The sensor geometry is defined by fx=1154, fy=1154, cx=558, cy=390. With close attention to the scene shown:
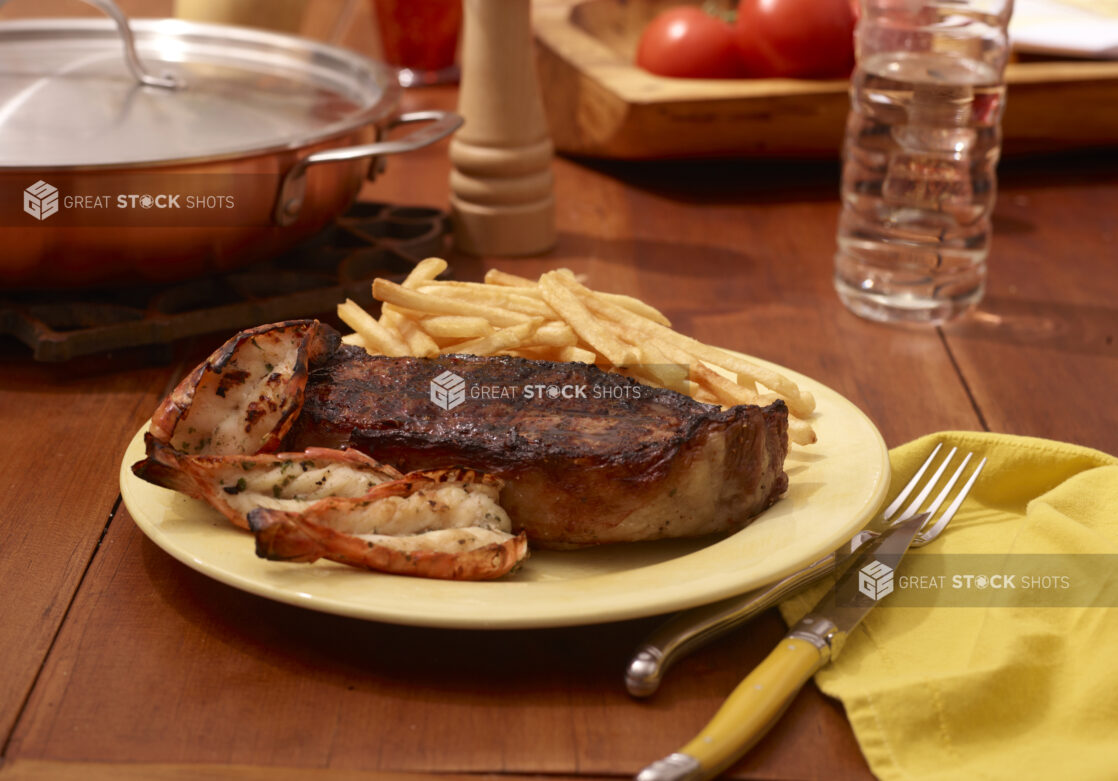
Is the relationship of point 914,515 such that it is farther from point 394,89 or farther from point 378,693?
point 394,89

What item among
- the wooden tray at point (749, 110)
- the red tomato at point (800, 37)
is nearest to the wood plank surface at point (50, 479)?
the wooden tray at point (749, 110)

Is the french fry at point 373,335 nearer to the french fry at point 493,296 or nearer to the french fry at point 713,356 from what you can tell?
the french fry at point 493,296

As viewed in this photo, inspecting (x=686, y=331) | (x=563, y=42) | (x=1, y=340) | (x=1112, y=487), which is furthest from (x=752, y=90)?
(x=1, y=340)

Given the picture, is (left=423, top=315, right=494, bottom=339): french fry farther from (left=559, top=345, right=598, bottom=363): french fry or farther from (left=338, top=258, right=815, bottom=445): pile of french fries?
(left=559, top=345, right=598, bottom=363): french fry

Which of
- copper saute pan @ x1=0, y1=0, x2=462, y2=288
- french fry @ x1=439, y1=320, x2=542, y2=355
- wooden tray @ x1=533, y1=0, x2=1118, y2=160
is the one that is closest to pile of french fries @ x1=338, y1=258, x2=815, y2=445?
french fry @ x1=439, y1=320, x2=542, y2=355

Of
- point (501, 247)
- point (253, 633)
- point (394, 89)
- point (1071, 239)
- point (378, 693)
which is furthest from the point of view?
point (1071, 239)
